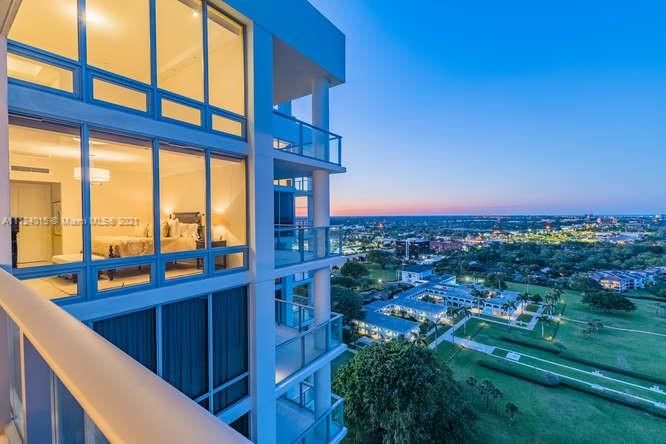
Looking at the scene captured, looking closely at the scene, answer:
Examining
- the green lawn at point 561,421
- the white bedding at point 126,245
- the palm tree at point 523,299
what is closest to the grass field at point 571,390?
the green lawn at point 561,421

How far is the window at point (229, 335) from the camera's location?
4.59m

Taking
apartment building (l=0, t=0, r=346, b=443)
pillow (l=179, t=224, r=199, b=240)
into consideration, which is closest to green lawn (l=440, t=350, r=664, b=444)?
apartment building (l=0, t=0, r=346, b=443)

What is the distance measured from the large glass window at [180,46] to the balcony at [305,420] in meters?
6.99

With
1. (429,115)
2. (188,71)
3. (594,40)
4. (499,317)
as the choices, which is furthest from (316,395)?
(594,40)

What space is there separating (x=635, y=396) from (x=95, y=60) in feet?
150

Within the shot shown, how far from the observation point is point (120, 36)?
4.95 m

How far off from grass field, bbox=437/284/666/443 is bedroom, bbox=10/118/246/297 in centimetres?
2457

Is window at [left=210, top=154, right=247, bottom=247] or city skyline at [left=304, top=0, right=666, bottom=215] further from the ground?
city skyline at [left=304, top=0, right=666, bottom=215]

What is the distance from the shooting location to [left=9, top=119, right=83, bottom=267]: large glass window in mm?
3258

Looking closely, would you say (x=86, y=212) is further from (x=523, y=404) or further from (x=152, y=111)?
(x=523, y=404)

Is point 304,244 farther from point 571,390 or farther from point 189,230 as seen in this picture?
point 571,390

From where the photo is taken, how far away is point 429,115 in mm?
42531

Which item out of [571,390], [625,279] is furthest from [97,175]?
[625,279]

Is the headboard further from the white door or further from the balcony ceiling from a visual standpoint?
the balcony ceiling
